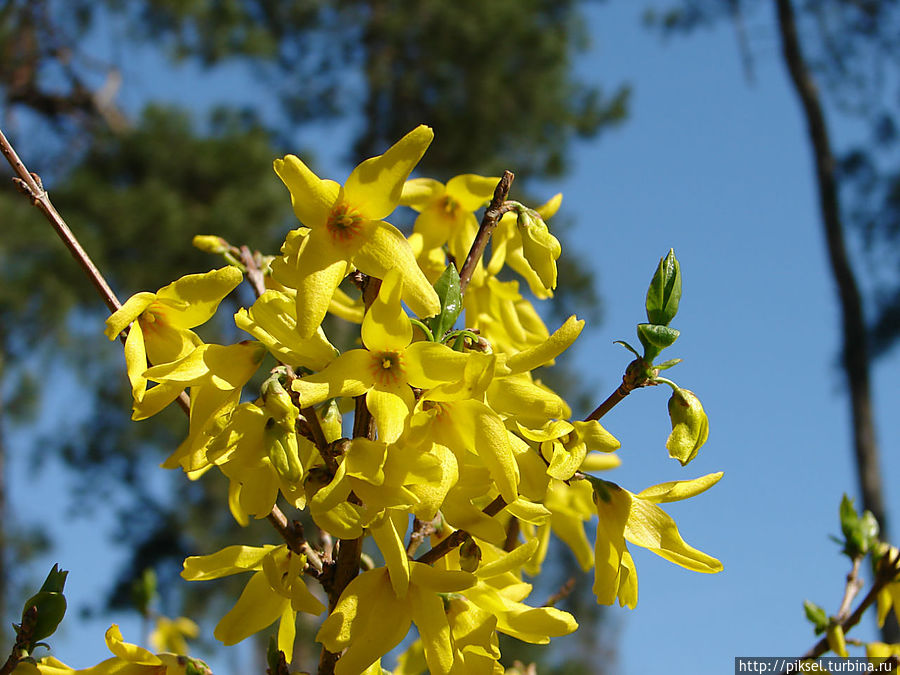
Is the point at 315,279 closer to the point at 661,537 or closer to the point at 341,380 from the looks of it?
the point at 341,380

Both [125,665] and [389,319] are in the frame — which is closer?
[389,319]

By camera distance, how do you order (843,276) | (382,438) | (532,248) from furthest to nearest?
1. (843,276)
2. (532,248)
3. (382,438)

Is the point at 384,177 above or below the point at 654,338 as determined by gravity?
above

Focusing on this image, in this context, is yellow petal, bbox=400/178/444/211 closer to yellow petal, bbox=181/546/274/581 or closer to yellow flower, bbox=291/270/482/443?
yellow flower, bbox=291/270/482/443

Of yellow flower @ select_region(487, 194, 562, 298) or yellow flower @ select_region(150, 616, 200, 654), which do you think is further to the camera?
yellow flower @ select_region(150, 616, 200, 654)

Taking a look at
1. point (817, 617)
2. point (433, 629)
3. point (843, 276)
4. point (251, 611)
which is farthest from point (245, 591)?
point (843, 276)

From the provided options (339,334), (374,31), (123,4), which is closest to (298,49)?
(374,31)

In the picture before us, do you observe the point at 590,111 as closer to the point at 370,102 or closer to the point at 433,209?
the point at 370,102

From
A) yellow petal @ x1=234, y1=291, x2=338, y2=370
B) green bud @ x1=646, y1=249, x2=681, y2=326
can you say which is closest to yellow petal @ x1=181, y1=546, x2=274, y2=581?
yellow petal @ x1=234, y1=291, x2=338, y2=370

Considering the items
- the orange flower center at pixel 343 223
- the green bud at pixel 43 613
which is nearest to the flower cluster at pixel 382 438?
the orange flower center at pixel 343 223
